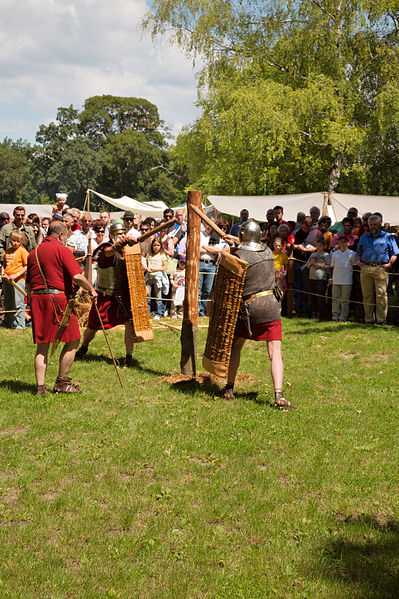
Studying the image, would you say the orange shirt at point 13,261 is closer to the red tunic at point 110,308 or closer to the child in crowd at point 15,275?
the child in crowd at point 15,275

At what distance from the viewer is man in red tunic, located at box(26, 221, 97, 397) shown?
6605 millimetres

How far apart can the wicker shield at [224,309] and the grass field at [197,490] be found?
488mm

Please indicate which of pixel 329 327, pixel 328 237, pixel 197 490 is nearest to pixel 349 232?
pixel 328 237

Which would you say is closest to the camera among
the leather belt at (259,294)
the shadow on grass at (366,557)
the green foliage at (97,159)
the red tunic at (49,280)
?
the shadow on grass at (366,557)

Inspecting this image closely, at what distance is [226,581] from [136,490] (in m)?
1.22

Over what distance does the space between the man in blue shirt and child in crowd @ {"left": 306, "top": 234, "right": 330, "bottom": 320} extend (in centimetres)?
89

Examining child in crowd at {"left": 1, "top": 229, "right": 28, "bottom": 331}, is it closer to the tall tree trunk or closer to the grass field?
the grass field

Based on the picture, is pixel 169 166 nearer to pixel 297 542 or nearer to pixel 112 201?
pixel 112 201

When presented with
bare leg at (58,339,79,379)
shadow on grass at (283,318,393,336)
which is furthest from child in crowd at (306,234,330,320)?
bare leg at (58,339,79,379)

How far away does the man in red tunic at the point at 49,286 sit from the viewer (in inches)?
260

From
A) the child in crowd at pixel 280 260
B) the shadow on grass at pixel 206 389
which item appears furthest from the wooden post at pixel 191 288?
the child in crowd at pixel 280 260

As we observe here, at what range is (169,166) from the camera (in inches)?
2680

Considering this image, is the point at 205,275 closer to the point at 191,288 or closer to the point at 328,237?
the point at 328,237

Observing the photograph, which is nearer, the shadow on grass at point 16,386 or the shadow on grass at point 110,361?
the shadow on grass at point 16,386
